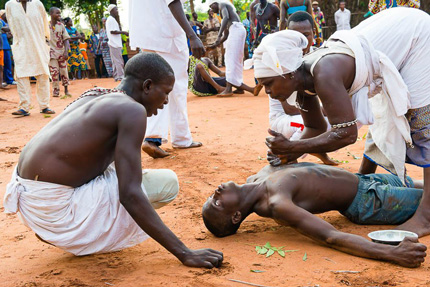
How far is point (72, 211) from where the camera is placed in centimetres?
262

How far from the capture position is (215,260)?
2.50 m

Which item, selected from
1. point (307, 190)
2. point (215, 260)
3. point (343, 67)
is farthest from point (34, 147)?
point (343, 67)

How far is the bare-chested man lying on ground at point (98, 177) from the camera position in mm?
2406

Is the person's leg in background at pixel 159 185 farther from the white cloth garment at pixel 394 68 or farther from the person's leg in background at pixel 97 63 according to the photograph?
the person's leg in background at pixel 97 63

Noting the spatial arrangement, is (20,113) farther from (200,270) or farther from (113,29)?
(200,270)

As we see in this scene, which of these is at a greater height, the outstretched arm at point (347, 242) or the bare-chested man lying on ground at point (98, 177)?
the bare-chested man lying on ground at point (98, 177)

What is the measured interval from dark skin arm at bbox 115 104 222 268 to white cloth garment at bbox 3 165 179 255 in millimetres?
237

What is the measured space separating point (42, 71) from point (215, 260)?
23.2 ft

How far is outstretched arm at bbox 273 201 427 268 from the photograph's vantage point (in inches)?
96.6

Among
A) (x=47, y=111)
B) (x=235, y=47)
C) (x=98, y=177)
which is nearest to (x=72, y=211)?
(x=98, y=177)

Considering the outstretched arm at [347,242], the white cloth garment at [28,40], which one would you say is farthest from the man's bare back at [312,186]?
the white cloth garment at [28,40]

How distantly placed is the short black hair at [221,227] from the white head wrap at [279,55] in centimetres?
95

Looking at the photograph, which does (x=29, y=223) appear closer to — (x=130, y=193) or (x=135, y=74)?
(x=130, y=193)

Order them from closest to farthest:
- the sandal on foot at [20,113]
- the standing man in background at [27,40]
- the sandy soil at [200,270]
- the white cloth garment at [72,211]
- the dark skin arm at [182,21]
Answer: the sandy soil at [200,270] < the white cloth garment at [72,211] < the dark skin arm at [182,21] < the standing man in background at [27,40] < the sandal on foot at [20,113]
